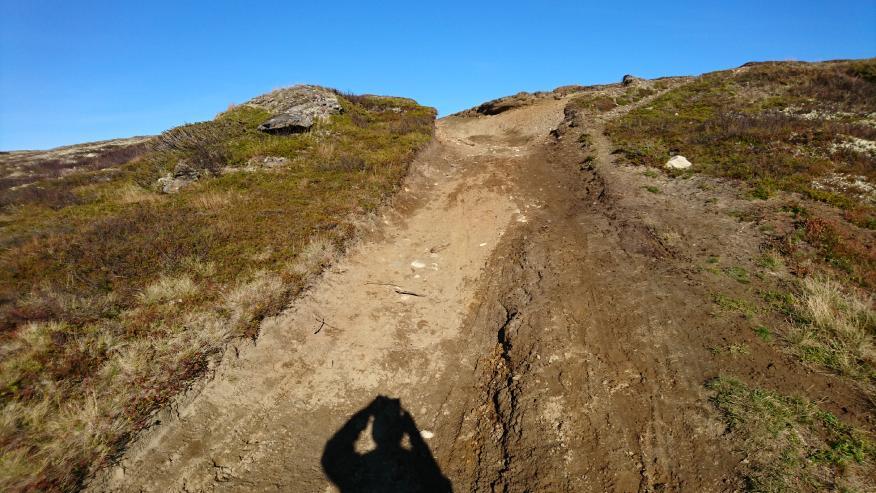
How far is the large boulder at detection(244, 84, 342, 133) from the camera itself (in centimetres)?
2139

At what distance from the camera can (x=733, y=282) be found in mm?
8062

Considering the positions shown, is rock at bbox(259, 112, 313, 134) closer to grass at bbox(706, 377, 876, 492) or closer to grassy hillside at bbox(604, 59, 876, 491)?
grassy hillside at bbox(604, 59, 876, 491)

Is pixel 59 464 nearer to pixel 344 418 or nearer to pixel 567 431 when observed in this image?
pixel 344 418

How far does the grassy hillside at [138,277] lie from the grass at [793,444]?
7.84 m

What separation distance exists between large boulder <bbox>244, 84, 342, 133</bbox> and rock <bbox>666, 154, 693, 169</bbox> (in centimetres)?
1846

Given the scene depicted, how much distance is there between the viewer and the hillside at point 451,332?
498 cm

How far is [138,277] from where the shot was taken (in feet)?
27.3

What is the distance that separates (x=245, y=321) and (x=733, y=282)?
1017 cm

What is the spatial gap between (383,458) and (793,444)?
17.3 feet

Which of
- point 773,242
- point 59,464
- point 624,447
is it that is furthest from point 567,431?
point 773,242

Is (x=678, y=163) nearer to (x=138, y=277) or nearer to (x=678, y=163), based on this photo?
(x=678, y=163)

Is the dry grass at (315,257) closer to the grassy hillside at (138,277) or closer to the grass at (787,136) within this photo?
the grassy hillside at (138,277)

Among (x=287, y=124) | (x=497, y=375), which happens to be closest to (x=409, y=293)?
(x=497, y=375)

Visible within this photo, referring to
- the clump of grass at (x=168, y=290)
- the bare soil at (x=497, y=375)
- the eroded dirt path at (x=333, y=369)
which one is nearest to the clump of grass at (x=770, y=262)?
→ the bare soil at (x=497, y=375)
